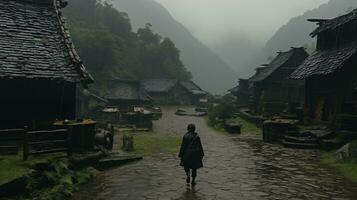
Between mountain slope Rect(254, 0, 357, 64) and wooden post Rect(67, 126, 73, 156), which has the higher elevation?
mountain slope Rect(254, 0, 357, 64)

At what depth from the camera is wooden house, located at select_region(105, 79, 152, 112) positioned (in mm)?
56656

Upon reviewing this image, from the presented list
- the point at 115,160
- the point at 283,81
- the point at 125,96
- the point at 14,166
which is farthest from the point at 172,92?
the point at 14,166

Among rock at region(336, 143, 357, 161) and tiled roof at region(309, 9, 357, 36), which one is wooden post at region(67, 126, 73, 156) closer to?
rock at region(336, 143, 357, 161)

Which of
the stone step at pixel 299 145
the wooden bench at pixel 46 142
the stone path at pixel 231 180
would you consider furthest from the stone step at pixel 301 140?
the wooden bench at pixel 46 142

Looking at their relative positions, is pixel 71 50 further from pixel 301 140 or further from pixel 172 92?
pixel 172 92

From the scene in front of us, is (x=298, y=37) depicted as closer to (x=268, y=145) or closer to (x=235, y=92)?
(x=235, y=92)

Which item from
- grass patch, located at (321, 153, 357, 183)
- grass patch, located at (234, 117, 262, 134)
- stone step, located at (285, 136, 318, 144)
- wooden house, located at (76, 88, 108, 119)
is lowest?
grass patch, located at (321, 153, 357, 183)

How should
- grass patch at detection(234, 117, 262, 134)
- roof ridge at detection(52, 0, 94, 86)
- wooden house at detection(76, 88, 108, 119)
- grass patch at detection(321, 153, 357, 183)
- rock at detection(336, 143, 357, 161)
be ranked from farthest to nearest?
wooden house at detection(76, 88, 108, 119), grass patch at detection(234, 117, 262, 134), roof ridge at detection(52, 0, 94, 86), rock at detection(336, 143, 357, 161), grass patch at detection(321, 153, 357, 183)

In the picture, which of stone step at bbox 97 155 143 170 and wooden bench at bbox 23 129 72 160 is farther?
stone step at bbox 97 155 143 170

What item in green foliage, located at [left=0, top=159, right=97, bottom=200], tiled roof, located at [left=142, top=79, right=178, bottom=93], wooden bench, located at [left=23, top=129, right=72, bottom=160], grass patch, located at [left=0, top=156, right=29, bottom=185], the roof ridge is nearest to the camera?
grass patch, located at [left=0, top=156, right=29, bottom=185]

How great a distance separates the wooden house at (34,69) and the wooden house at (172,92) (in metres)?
55.6

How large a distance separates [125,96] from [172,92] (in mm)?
19784

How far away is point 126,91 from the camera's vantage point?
5862cm

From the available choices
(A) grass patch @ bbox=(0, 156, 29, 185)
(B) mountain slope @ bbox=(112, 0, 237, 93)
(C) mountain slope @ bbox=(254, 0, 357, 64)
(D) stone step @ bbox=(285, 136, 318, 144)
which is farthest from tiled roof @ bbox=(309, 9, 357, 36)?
A: (C) mountain slope @ bbox=(254, 0, 357, 64)
